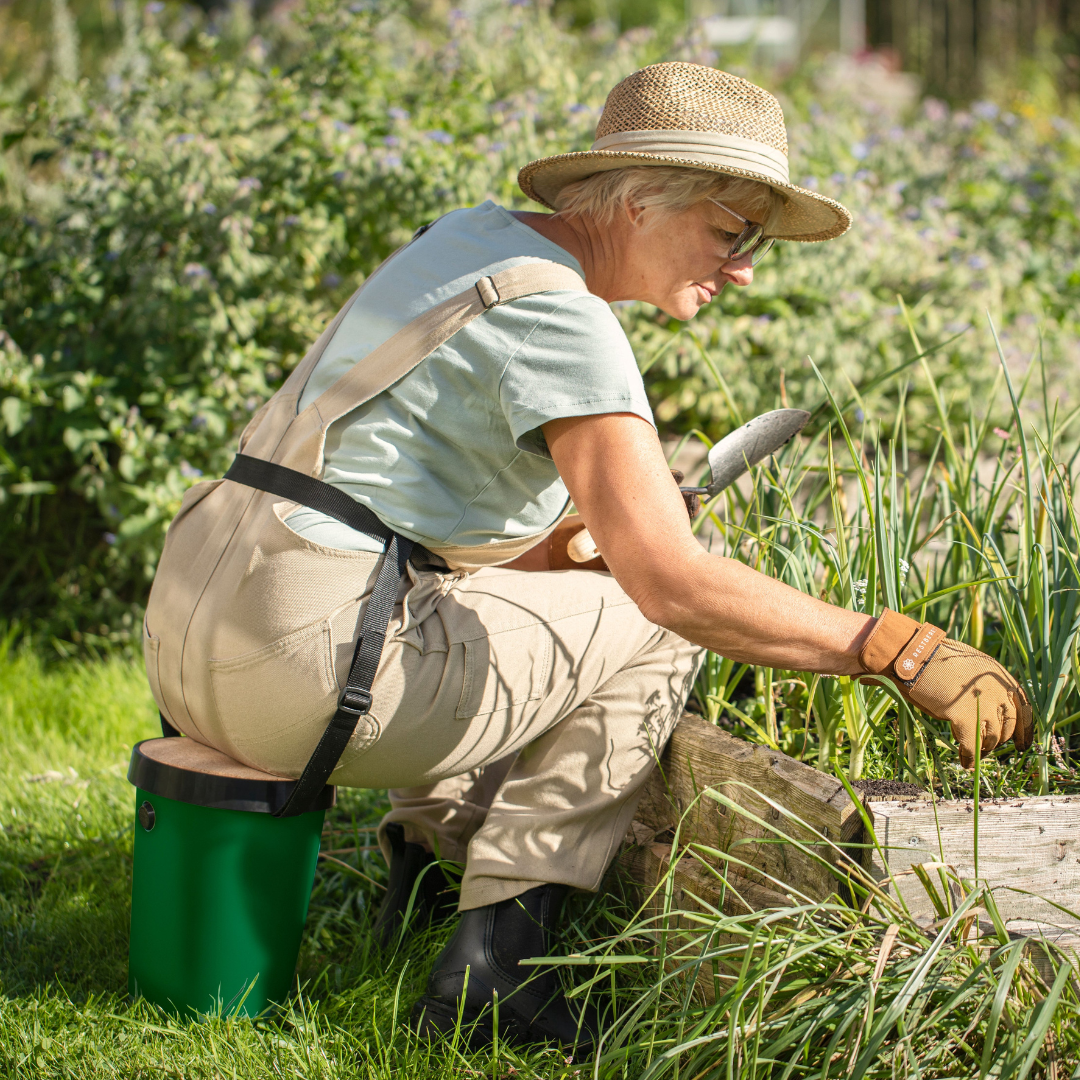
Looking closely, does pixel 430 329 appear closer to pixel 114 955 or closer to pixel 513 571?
pixel 513 571

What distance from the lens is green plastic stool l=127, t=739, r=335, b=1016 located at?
5.18 ft

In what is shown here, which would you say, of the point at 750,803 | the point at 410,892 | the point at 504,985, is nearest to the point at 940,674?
the point at 750,803

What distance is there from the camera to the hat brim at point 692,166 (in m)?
1.62

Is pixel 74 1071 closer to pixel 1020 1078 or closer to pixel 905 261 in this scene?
pixel 1020 1078

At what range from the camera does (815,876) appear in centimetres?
154

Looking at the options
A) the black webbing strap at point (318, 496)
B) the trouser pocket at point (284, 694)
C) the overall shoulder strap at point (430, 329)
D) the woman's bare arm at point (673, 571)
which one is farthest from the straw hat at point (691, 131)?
the trouser pocket at point (284, 694)

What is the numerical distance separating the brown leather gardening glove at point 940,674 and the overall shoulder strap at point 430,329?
653mm

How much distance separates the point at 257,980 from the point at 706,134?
4.87 ft

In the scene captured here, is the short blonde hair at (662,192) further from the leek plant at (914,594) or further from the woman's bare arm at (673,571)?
the woman's bare arm at (673,571)

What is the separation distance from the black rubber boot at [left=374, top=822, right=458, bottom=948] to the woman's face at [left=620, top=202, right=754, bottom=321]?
3.56ft

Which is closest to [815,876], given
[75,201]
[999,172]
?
[75,201]

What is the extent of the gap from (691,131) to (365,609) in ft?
2.89

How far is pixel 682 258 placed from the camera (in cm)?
174

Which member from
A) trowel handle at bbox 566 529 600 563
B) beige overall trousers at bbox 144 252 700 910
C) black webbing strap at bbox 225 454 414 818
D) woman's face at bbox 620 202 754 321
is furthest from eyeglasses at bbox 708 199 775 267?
black webbing strap at bbox 225 454 414 818
